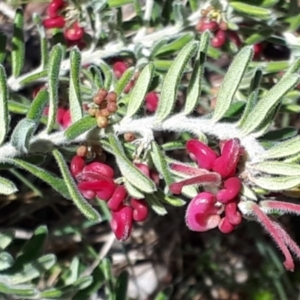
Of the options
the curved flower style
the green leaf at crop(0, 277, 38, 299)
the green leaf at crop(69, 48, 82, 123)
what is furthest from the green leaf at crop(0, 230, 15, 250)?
the curved flower style

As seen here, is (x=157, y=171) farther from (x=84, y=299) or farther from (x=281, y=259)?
(x=281, y=259)

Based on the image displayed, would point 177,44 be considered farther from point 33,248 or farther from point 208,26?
point 33,248

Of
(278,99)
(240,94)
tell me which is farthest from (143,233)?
(278,99)

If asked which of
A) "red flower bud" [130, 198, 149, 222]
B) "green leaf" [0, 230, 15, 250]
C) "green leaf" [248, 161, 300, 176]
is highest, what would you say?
"green leaf" [248, 161, 300, 176]

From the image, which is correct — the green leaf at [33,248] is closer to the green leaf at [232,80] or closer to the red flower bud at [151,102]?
the red flower bud at [151,102]

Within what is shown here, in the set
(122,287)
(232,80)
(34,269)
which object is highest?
(232,80)

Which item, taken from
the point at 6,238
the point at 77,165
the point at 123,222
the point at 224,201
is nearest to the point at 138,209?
the point at 123,222

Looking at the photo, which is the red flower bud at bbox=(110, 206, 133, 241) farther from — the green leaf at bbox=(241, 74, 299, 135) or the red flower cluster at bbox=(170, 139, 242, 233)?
the green leaf at bbox=(241, 74, 299, 135)
